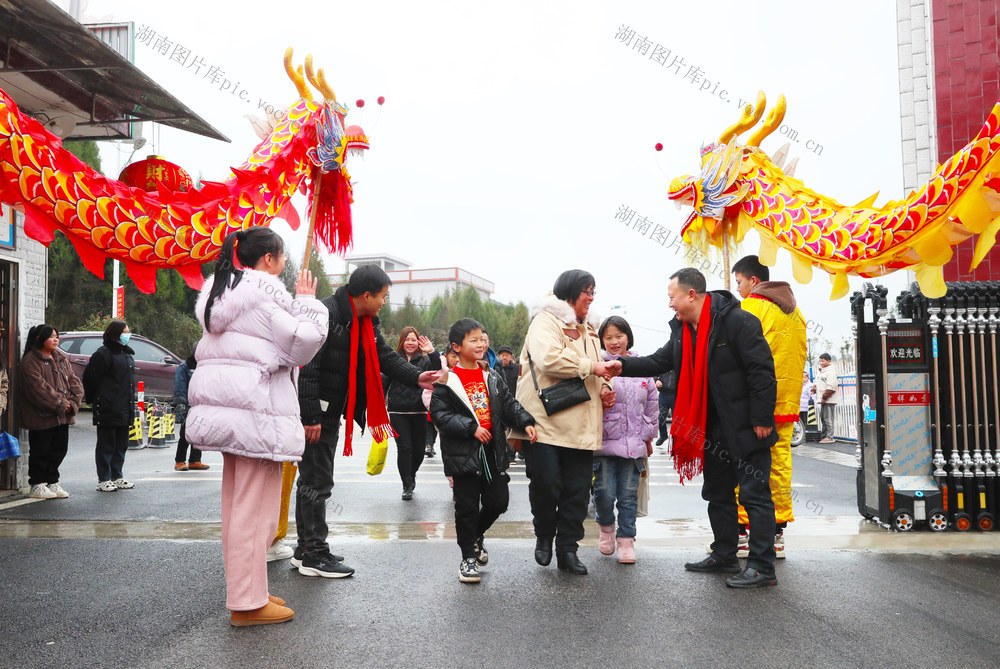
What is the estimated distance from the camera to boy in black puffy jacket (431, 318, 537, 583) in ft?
15.5

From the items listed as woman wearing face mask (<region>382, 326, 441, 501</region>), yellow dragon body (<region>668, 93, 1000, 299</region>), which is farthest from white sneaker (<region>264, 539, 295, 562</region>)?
yellow dragon body (<region>668, 93, 1000, 299</region>)

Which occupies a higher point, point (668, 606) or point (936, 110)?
point (936, 110)

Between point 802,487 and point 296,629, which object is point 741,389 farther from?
point 802,487

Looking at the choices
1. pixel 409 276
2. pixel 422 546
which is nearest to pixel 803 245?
pixel 422 546

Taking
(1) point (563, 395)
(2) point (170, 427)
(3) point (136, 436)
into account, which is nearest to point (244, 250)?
(1) point (563, 395)

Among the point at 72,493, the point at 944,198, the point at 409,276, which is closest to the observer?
the point at 944,198

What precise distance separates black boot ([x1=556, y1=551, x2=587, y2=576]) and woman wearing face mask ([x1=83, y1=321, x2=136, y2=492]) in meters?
5.88

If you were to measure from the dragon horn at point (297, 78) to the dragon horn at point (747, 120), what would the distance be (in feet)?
10.3

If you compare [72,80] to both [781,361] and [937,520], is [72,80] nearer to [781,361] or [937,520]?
[781,361]

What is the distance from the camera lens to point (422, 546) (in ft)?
18.7

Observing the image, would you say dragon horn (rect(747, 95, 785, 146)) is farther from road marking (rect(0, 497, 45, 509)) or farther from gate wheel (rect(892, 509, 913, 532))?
road marking (rect(0, 497, 45, 509))

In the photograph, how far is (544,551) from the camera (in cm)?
505

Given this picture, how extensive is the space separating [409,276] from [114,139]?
79336mm

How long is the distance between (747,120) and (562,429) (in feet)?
9.25
